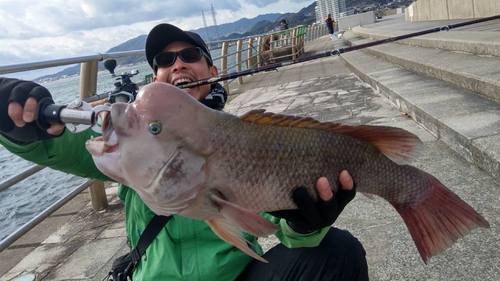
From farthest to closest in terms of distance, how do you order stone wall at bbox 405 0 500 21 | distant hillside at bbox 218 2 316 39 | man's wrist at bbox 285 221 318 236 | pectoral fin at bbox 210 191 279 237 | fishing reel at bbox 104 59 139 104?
distant hillside at bbox 218 2 316 39, stone wall at bbox 405 0 500 21, fishing reel at bbox 104 59 139 104, man's wrist at bbox 285 221 318 236, pectoral fin at bbox 210 191 279 237

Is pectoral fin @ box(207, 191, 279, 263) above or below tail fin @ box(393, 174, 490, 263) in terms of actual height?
above

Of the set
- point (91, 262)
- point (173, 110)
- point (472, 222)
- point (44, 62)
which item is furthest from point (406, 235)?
point (44, 62)

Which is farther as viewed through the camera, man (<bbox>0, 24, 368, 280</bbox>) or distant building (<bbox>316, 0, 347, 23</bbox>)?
distant building (<bbox>316, 0, 347, 23</bbox>)

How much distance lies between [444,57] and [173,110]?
5970mm

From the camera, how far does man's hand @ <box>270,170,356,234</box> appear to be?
1.52m

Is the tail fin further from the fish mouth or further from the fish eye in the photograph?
the fish mouth

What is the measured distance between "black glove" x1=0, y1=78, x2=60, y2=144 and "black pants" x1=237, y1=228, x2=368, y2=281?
113cm

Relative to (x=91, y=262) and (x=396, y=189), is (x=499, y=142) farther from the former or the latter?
(x=91, y=262)

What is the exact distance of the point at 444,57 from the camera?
6.27 m

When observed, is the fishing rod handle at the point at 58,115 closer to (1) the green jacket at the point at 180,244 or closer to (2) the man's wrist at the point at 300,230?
(1) the green jacket at the point at 180,244

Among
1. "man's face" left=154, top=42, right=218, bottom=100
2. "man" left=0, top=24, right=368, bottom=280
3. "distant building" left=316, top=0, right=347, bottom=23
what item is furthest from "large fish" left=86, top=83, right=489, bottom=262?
"distant building" left=316, top=0, right=347, bottom=23

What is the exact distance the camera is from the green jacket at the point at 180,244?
1.78 m

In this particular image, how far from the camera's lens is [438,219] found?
5.49 ft

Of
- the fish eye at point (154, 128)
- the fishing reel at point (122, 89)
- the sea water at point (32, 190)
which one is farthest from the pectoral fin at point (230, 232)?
the sea water at point (32, 190)
